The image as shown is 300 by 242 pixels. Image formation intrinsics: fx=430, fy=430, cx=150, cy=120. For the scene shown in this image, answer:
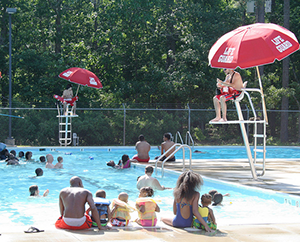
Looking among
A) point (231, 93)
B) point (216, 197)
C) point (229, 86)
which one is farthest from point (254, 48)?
point (216, 197)

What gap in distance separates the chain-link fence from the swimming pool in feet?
24.1

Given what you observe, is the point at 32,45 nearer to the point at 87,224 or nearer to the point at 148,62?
the point at 148,62

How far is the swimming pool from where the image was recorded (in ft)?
28.6

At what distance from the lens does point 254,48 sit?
378 inches

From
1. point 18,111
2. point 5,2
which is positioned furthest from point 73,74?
point 5,2

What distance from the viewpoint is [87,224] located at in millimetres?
6461

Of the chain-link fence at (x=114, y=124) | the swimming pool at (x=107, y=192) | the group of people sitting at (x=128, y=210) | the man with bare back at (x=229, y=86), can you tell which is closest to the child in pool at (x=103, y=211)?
the group of people sitting at (x=128, y=210)

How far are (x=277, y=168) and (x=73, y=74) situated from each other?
10.7 m

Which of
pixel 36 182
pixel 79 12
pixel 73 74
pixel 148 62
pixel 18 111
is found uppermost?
pixel 79 12

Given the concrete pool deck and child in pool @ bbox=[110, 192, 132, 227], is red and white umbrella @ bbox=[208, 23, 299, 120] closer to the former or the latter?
the concrete pool deck

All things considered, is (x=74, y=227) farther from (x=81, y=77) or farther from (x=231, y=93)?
(x=81, y=77)

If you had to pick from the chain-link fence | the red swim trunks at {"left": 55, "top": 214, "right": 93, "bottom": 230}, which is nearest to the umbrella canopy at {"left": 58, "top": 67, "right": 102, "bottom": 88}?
the chain-link fence

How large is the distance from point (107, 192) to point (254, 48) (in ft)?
17.9

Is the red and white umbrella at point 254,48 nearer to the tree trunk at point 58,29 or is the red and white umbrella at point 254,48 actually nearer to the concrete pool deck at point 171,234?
the concrete pool deck at point 171,234
